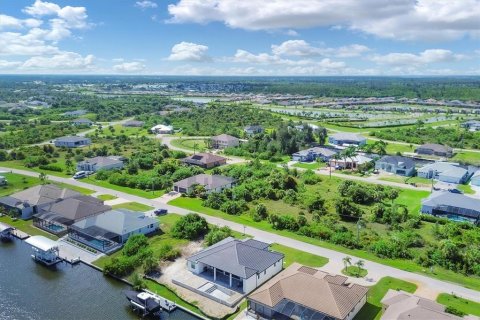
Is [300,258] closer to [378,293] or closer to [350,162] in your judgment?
[378,293]

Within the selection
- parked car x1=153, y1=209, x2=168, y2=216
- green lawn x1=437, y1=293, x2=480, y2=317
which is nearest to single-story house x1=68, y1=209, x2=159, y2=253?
parked car x1=153, y1=209, x2=168, y2=216

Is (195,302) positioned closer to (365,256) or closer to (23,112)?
(365,256)

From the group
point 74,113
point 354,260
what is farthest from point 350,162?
point 74,113

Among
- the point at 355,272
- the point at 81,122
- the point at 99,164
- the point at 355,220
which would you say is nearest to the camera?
the point at 355,272

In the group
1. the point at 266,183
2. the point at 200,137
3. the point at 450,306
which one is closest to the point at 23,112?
the point at 200,137

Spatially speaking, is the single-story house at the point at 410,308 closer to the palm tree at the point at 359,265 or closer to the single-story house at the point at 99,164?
the palm tree at the point at 359,265

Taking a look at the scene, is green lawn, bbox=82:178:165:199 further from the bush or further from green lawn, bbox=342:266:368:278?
green lawn, bbox=342:266:368:278

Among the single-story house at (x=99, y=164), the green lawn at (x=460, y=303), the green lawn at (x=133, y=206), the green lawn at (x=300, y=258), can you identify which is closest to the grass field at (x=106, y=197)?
the green lawn at (x=133, y=206)
